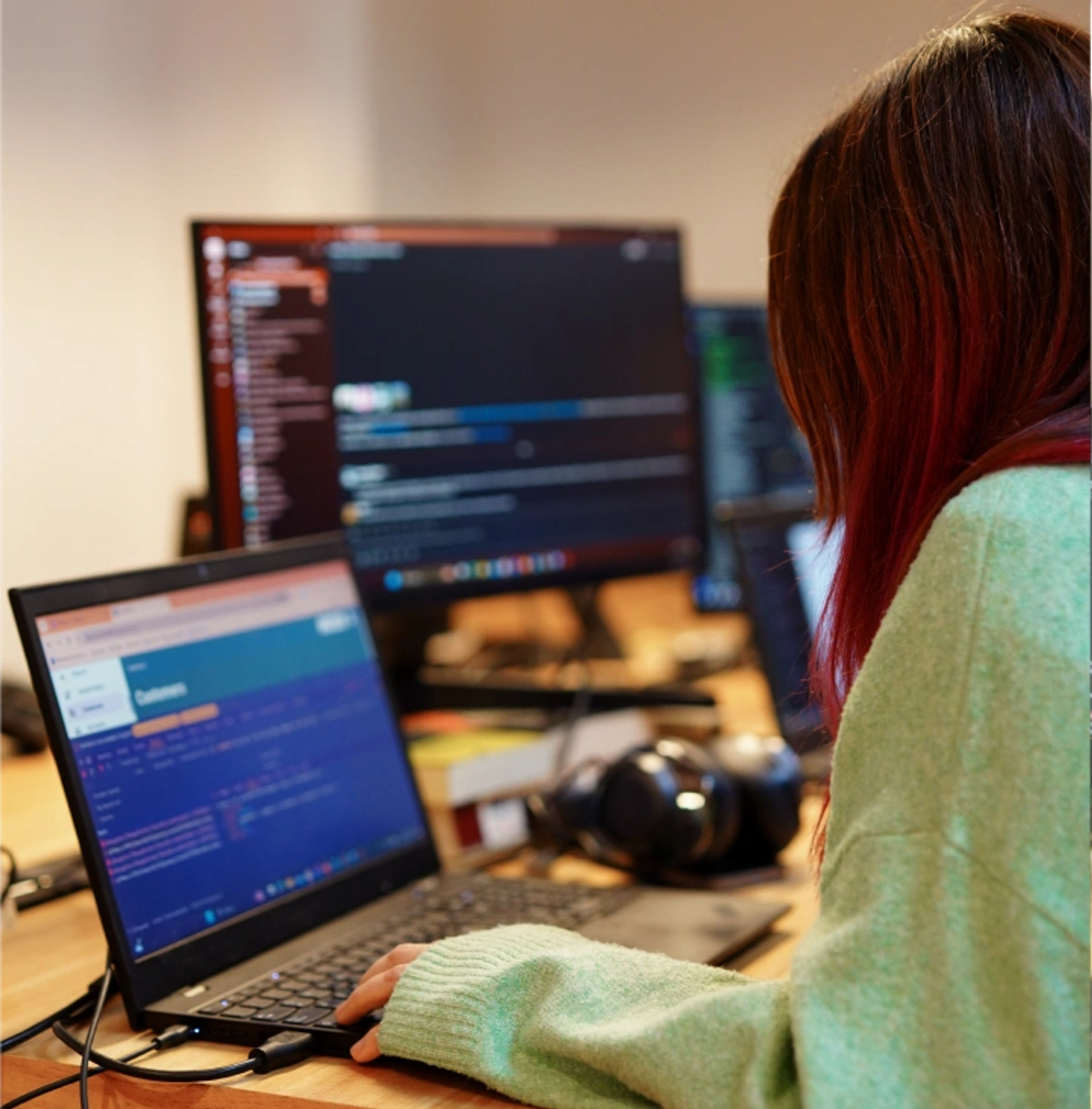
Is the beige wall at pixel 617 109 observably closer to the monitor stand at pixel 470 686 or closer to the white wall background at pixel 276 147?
the white wall background at pixel 276 147

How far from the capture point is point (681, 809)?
3.73 ft

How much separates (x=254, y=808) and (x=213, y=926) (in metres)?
0.09

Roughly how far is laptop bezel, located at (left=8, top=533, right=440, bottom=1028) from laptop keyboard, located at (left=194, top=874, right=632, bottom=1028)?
3 centimetres

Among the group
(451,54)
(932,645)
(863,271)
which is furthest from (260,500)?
(451,54)

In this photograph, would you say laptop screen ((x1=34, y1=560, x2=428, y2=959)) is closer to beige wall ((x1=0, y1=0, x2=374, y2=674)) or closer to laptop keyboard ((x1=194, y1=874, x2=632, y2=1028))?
laptop keyboard ((x1=194, y1=874, x2=632, y2=1028))

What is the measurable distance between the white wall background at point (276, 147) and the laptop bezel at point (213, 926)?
0.34 metres

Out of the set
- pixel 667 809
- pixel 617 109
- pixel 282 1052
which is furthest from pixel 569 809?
pixel 617 109

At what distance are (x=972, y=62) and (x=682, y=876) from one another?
0.66 metres

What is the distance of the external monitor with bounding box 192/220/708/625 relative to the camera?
131cm

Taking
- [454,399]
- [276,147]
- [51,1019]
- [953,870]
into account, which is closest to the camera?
[953,870]

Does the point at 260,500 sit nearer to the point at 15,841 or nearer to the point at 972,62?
the point at 15,841

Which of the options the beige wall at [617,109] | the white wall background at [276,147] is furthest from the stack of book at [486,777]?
the beige wall at [617,109]

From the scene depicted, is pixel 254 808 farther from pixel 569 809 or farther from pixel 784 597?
pixel 784 597

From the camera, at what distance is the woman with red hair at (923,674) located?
0.60 metres
